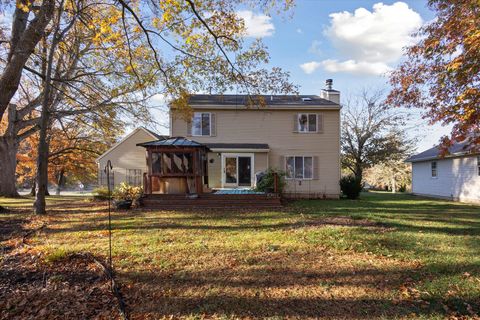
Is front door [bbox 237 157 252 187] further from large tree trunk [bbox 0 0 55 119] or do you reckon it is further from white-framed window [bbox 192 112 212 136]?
large tree trunk [bbox 0 0 55 119]

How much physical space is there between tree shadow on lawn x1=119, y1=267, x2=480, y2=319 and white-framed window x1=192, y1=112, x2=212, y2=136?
12794 mm

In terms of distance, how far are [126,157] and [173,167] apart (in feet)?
26.5

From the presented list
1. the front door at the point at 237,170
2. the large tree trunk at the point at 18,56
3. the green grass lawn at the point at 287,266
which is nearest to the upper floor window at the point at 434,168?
the front door at the point at 237,170

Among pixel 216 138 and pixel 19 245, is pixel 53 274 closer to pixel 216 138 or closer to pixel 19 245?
pixel 19 245

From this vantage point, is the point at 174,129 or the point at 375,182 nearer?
the point at 174,129

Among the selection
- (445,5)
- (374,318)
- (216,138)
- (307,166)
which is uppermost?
(445,5)

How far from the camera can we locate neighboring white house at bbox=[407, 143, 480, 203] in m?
17.2

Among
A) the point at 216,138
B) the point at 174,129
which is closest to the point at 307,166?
the point at 216,138

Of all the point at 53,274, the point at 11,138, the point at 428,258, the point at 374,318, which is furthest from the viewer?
the point at 11,138

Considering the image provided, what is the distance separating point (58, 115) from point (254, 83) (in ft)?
36.2

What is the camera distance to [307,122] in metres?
17.2

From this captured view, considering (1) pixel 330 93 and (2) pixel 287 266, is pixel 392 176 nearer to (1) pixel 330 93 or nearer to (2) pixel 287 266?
(1) pixel 330 93

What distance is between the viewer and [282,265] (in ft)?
16.3

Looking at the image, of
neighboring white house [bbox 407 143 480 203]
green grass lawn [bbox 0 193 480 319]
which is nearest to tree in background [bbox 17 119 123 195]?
green grass lawn [bbox 0 193 480 319]
